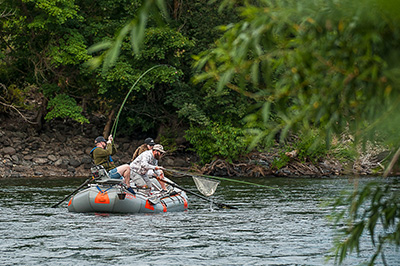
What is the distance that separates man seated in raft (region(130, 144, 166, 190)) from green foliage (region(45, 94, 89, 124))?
15277 millimetres

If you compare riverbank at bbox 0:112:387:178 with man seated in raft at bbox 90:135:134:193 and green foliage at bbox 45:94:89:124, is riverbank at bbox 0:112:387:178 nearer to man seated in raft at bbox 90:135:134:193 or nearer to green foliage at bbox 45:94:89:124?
green foliage at bbox 45:94:89:124

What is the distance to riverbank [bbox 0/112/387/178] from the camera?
33.2 m

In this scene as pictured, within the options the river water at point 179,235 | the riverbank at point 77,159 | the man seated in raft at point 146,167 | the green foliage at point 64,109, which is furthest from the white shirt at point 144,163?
the riverbank at point 77,159

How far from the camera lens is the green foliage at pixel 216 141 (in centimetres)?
3366

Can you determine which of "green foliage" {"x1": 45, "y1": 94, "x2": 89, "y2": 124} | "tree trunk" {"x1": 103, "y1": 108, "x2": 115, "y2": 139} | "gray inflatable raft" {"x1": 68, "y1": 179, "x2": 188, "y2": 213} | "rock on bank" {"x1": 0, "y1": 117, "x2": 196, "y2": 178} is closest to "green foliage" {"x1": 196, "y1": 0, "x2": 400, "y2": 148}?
"gray inflatable raft" {"x1": 68, "y1": 179, "x2": 188, "y2": 213}

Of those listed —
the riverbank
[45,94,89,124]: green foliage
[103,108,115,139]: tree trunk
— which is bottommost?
the riverbank

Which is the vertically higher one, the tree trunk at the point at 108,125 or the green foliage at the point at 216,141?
the tree trunk at the point at 108,125

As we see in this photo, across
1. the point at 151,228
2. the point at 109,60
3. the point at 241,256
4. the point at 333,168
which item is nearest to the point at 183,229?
the point at 151,228

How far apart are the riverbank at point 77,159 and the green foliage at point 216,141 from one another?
54cm

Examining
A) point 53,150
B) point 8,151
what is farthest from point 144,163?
point 53,150

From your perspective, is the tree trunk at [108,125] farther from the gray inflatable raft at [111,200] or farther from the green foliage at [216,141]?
the gray inflatable raft at [111,200]

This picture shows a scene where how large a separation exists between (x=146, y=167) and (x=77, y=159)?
694 inches

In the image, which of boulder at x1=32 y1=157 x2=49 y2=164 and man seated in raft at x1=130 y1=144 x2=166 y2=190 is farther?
boulder at x1=32 y1=157 x2=49 y2=164

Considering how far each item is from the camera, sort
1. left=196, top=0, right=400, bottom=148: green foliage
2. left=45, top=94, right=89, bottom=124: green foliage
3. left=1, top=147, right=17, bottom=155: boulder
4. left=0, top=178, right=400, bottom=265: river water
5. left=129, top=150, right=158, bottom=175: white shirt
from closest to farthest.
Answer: left=196, top=0, right=400, bottom=148: green foliage < left=0, top=178, right=400, bottom=265: river water < left=129, top=150, right=158, bottom=175: white shirt < left=45, top=94, right=89, bottom=124: green foliage < left=1, top=147, right=17, bottom=155: boulder
